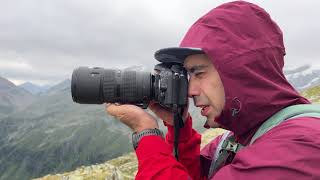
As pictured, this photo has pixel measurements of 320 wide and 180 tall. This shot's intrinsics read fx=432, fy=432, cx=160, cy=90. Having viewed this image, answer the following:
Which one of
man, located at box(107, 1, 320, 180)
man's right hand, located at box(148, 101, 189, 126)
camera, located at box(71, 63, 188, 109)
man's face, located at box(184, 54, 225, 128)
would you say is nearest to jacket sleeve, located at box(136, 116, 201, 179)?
man, located at box(107, 1, 320, 180)

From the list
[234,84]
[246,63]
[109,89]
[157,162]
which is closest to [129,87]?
[109,89]

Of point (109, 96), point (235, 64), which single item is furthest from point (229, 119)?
point (109, 96)

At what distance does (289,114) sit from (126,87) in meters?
2.07

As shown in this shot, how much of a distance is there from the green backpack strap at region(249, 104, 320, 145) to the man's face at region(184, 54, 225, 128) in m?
0.51

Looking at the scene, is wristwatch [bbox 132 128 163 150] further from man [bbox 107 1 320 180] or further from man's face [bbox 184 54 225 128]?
man's face [bbox 184 54 225 128]

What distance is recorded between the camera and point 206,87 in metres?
4.29

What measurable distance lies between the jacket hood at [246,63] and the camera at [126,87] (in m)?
0.82

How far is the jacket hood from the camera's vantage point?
3.84 meters

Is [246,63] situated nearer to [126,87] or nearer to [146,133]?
[146,133]

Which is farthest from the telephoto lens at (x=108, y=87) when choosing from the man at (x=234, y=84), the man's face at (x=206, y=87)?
the man's face at (x=206, y=87)

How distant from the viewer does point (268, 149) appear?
3143 mm

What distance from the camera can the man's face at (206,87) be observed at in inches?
165

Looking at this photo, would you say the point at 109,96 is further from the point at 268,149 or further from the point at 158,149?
the point at 268,149

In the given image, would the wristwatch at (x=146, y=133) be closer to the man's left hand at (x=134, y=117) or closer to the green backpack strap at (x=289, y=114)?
the man's left hand at (x=134, y=117)
